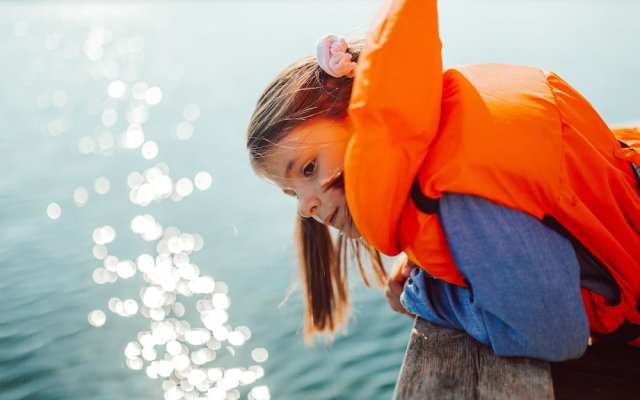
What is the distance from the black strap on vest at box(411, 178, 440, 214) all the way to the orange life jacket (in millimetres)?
14

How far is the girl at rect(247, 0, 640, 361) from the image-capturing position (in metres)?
1.62

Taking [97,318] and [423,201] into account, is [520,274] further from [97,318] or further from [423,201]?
[97,318]

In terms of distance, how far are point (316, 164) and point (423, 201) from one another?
0.41m

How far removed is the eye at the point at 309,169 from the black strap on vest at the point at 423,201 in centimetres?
38

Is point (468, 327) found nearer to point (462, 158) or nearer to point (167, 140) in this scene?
point (462, 158)

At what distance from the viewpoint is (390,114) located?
164 centimetres

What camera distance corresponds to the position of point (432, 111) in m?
1.72

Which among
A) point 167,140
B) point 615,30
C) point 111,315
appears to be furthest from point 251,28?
point 111,315

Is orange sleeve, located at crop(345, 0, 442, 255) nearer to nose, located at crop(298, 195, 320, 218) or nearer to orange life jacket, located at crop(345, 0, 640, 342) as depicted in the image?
orange life jacket, located at crop(345, 0, 640, 342)

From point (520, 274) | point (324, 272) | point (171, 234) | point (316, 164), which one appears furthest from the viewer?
point (171, 234)

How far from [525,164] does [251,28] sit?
18.2 m

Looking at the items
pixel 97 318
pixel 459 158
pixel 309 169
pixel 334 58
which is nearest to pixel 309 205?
pixel 309 169

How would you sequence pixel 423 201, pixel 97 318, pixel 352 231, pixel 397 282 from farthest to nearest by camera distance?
1. pixel 97 318
2. pixel 397 282
3. pixel 352 231
4. pixel 423 201

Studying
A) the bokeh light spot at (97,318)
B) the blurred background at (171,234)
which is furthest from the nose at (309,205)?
the bokeh light spot at (97,318)
